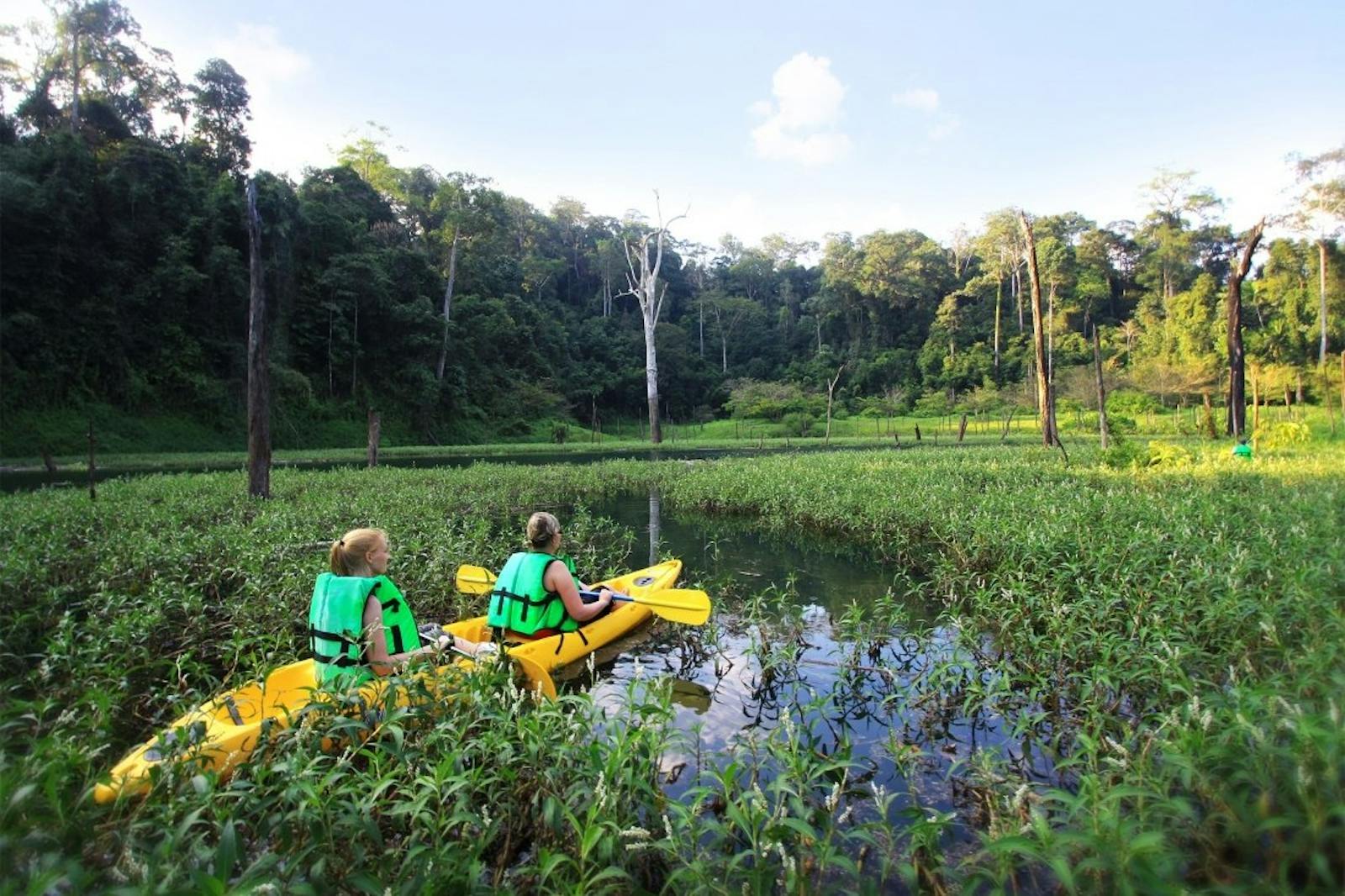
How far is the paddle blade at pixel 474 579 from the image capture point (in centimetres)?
624

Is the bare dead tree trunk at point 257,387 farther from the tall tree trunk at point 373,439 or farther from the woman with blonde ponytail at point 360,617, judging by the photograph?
the woman with blonde ponytail at point 360,617

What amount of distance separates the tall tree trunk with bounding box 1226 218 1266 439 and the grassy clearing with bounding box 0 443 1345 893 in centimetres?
1250

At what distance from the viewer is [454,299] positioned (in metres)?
45.8

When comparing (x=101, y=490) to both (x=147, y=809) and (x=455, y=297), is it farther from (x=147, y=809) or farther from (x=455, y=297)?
(x=455, y=297)

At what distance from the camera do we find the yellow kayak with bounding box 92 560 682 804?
2.49 meters

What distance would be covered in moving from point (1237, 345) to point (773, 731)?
24283 millimetres

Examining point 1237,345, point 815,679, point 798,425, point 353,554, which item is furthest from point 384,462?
point 798,425

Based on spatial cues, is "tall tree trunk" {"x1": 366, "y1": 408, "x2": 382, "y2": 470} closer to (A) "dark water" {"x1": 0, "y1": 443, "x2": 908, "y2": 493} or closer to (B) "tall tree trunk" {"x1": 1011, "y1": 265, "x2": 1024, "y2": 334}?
(A) "dark water" {"x1": 0, "y1": 443, "x2": 908, "y2": 493}

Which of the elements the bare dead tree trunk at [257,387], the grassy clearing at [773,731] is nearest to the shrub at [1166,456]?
the grassy clearing at [773,731]

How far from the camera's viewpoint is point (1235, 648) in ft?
12.8

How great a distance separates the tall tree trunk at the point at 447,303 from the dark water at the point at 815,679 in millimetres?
35705

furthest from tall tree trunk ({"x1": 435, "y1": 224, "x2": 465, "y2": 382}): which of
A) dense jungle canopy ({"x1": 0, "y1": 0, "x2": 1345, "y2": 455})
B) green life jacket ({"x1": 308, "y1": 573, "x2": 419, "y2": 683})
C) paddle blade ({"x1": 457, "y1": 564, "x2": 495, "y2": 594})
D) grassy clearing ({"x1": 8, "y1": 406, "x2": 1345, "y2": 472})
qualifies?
green life jacket ({"x1": 308, "y1": 573, "x2": 419, "y2": 683})

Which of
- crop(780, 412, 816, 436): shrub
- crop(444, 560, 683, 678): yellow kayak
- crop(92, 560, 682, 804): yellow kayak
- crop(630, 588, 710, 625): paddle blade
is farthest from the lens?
crop(780, 412, 816, 436): shrub

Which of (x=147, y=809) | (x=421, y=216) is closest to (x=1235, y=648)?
(x=147, y=809)
